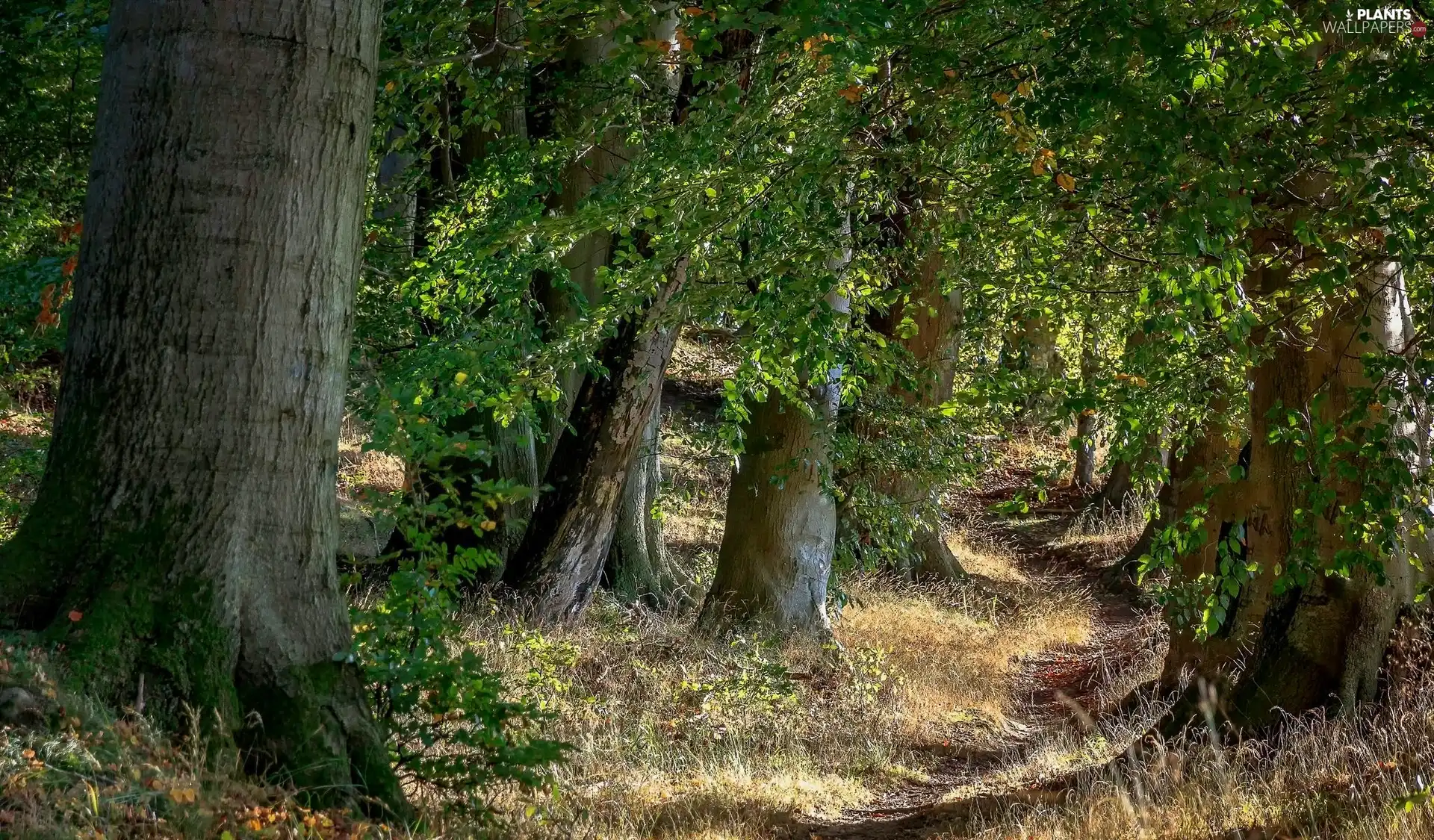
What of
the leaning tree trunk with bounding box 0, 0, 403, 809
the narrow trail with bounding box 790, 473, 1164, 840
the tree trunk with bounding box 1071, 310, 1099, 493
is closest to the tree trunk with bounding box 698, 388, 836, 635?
the narrow trail with bounding box 790, 473, 1164, 840

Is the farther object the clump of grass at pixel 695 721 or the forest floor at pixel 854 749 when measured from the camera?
the clump of grass at pixel 695 721

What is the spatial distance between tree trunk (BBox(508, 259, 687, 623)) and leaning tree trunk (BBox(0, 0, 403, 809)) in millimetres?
6198

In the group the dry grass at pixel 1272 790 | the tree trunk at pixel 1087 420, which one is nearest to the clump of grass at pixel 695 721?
the dry grass at pixel 1272 790

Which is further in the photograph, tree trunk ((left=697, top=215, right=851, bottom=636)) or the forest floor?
tree trunk ((left=697, top=215, right=851, bottom=636))

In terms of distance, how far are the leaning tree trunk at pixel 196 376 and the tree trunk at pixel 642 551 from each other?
7.73 meters

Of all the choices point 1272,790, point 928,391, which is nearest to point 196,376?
point 1272,790

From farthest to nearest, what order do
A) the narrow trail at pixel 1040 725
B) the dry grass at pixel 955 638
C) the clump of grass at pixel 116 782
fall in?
the dry grass at pixel 955 638 < the narrow trail at pixel 1040 725 < the clump of grass at pixel 116 782

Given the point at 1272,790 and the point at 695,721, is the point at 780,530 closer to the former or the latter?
the point at 695,721

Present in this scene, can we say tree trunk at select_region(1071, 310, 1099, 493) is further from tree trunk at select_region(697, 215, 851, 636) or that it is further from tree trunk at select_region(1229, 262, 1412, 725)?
tree trunk at select_region(697, 215, 851, 636)

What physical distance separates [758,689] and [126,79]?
6624 millimetres

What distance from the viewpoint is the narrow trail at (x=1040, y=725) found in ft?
22.8

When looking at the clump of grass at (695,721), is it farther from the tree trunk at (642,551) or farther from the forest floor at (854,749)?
the tree trunk at (642,551)

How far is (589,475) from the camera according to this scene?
10516 mm

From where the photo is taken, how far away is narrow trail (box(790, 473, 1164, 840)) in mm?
6961
